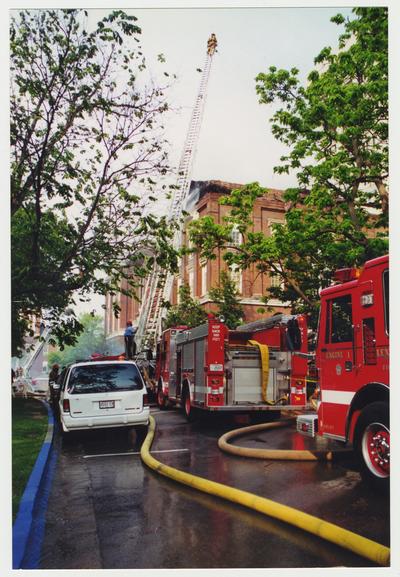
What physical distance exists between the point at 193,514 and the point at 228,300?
23.1 m

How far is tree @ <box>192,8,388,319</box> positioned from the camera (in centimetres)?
1297

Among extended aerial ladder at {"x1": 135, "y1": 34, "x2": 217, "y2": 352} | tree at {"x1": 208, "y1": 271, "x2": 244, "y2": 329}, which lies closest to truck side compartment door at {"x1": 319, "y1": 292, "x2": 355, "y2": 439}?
extended aerial ladder at {"x1": 135, "y1": 34, "x2": 217, "y2": 352}

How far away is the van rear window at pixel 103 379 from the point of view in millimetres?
9998

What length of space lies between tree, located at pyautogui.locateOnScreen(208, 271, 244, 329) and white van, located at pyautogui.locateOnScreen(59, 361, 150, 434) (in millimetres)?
17918

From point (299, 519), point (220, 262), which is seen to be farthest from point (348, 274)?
point (220, 262)

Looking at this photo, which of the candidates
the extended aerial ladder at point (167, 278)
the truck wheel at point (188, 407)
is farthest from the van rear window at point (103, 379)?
the extended aerial ladder at point (167, 278)

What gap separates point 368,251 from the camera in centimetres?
1340

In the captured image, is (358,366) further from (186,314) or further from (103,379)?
(186,314)

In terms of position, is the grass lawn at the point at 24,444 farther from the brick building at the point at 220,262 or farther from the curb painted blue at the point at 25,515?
the brick building at the point at 220,262

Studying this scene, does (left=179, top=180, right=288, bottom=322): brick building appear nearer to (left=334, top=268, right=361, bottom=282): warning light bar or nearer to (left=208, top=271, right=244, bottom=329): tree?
(left=208, top=271, right=244, bottom=329): tree

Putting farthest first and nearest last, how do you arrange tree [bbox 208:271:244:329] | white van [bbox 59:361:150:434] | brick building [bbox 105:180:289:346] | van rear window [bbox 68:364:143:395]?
brick building [bbox 105:180:289:346]
tree [bbox 208:271:244:329]
van rear window [bbox 68:364:143:395]
white van [bbox 59:361:150:434]
